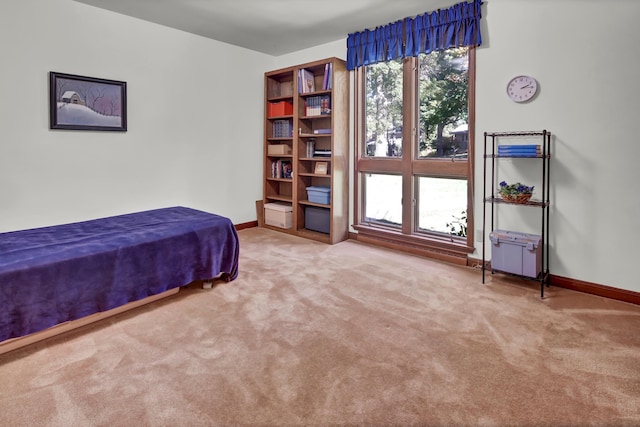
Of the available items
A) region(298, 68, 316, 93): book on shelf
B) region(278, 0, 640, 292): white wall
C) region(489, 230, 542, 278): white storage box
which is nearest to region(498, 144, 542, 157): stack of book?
region(278, 0, 640, 292): white wall

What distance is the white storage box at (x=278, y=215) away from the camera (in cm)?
511

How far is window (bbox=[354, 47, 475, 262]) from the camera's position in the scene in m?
3.76

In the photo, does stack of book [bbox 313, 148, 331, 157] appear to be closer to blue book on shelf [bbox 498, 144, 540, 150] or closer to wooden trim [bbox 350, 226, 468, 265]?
wooden trim [bbox 350, 226, 468, 265]

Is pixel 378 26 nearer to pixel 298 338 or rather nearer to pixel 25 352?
pixel 298 338

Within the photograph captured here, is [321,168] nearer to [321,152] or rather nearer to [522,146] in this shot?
[321,152]

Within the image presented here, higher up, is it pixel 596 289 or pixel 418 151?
pixel 418 151

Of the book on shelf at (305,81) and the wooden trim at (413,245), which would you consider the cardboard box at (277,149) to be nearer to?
the book on shelf at (305,81)

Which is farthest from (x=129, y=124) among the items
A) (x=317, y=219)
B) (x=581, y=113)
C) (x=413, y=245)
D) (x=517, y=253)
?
(x=581, y=113)

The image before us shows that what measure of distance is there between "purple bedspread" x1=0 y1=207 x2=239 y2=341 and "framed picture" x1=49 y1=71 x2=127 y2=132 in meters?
1.08

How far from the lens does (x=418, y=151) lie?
4.12 meters

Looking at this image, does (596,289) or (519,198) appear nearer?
(596,289)

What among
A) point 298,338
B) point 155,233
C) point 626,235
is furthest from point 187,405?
point 626,235

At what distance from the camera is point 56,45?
3439mm

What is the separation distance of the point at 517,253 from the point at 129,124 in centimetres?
401
